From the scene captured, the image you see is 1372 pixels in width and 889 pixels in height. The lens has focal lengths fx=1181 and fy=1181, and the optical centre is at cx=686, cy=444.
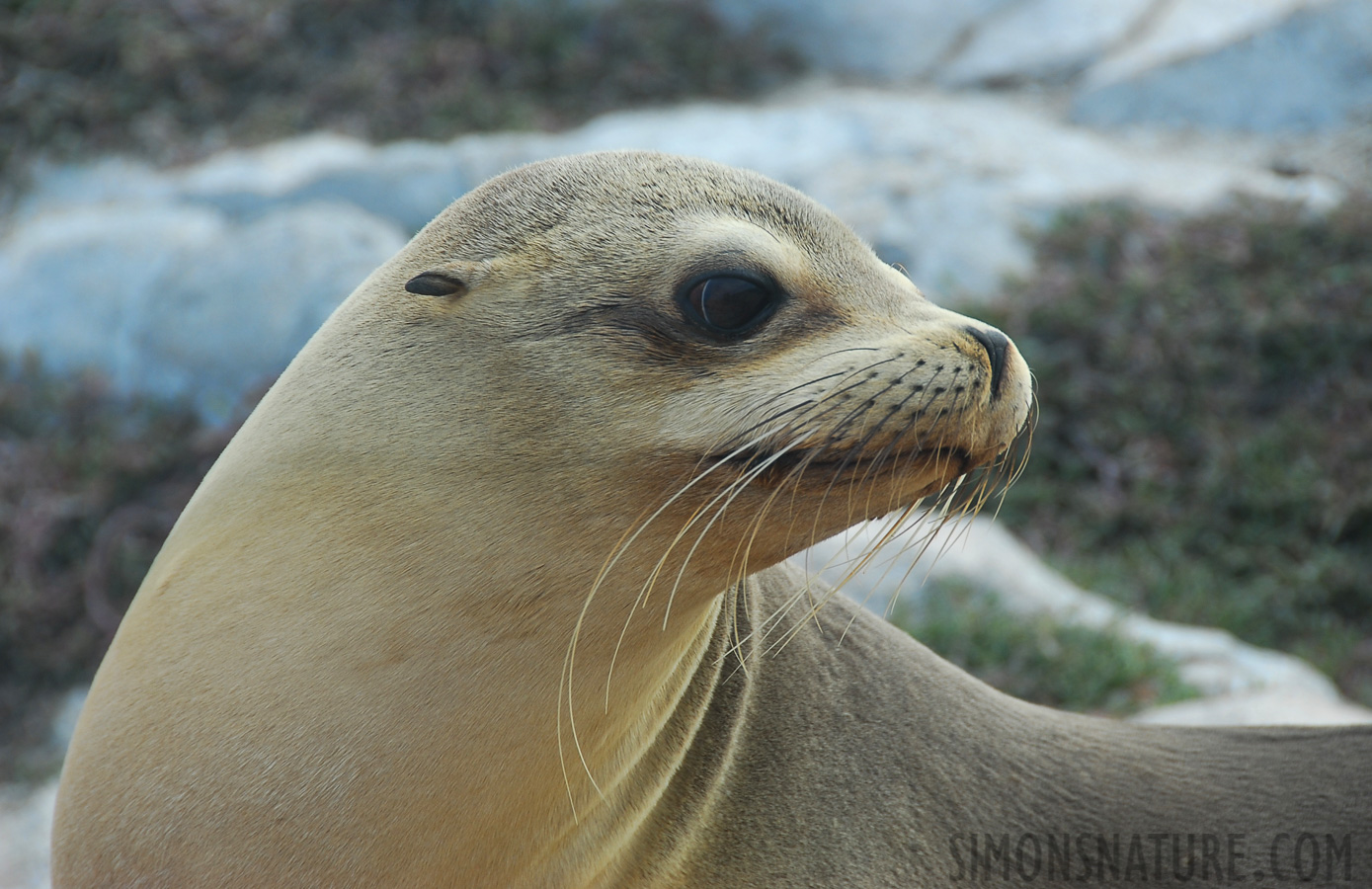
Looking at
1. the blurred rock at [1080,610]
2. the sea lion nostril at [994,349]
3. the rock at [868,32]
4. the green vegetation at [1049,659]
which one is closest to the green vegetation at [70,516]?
the blurred rock at [1080,610]

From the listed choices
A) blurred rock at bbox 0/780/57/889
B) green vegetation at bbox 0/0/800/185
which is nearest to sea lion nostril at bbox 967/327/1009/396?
blurred rock at bbox 0/780/57/889

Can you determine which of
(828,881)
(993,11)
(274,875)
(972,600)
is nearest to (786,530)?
(828,881)

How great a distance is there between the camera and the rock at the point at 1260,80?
9.09m

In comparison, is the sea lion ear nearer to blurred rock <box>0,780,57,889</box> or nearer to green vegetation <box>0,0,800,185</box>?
blurred rock <box>0,780,57,889</box>

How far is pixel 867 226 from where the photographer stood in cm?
765

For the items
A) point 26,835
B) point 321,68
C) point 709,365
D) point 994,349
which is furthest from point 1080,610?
point 321,68

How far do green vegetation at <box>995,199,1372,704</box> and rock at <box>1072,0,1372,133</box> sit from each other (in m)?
1.97

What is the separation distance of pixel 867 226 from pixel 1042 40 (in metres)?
3.88

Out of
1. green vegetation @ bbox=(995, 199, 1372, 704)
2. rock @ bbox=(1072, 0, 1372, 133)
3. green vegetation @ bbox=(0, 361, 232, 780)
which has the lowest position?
green vegetation @ bbox=(995, 199, 1372, 704)

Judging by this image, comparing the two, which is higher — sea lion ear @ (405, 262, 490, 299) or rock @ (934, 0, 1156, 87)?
sea lion ear @ (405, 262, 490, 299)

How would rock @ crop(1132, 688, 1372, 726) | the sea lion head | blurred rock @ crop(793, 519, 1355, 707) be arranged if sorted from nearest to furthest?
the sea lion head → rock @ crop(1132, 688, 1372, 726) → blurred rock @ crop(793, 519, 1355, 707)

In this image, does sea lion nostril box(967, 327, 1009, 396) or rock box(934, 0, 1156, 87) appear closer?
sea lion nostril box(967, 327, 1009, 396)

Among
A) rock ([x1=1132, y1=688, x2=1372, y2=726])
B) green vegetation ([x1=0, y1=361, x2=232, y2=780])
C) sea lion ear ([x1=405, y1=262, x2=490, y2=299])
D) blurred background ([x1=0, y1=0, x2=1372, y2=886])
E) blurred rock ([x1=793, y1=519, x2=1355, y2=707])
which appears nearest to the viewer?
sea lion ear ([x1=405, y1=262, x2=490, y2=299])

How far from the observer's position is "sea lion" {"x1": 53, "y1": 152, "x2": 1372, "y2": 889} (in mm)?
1638
